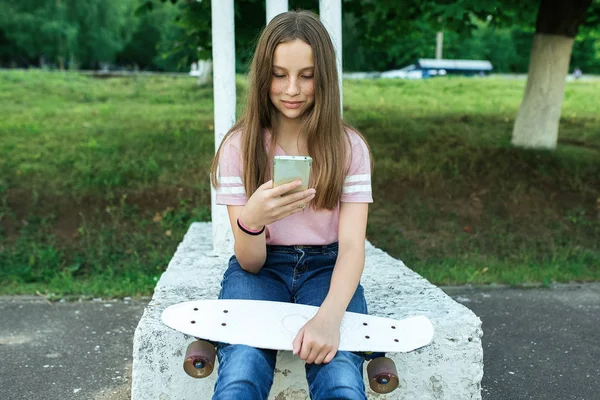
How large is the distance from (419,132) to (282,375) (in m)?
6.30

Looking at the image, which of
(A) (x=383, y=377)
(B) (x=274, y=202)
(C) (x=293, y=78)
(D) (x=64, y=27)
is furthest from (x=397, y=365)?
(D) (x=64, y=27)

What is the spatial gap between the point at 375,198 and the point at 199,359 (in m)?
4.60

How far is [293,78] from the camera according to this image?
87.0 inches

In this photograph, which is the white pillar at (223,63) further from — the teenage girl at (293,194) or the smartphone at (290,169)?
the smartphone at (290,169)

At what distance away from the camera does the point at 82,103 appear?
1173cm

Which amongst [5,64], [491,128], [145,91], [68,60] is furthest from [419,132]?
[5,64]

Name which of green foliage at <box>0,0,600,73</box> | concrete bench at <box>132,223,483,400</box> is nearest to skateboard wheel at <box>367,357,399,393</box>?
concrete bench at <box>132,223,483,400</box>

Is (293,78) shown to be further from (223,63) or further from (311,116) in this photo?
(223,63)

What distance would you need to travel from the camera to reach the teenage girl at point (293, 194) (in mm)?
2149

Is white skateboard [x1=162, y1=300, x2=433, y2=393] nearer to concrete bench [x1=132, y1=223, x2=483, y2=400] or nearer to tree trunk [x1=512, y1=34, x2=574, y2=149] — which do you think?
concrete bench [x1=132, y1=223, x2=483, y2=400]

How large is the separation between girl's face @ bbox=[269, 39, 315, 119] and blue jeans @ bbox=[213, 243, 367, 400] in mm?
506

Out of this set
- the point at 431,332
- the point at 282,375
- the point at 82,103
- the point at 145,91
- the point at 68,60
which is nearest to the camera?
the point at 431,332

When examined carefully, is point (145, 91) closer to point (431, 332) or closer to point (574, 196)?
point (574, 196)

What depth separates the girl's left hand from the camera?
6.33ft
